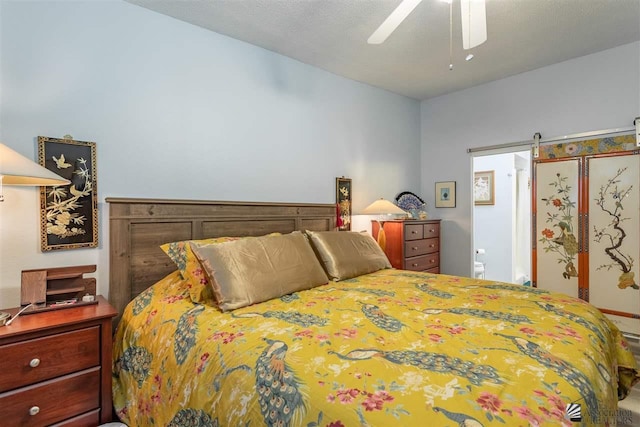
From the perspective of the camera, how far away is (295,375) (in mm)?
1086

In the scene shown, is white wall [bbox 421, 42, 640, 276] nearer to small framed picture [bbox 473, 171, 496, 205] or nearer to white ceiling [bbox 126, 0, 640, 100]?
white ceiling [bbox 126, 0, 640, 100]

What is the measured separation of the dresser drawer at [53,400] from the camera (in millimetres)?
1500

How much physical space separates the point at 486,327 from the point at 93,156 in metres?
2.41

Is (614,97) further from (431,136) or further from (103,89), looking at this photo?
(103,89)

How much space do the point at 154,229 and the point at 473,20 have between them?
235 centimetres

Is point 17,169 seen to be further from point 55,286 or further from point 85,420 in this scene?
point 85,420

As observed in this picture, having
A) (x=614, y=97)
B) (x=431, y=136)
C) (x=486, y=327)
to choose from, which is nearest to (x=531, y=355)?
(x=486, y=327)

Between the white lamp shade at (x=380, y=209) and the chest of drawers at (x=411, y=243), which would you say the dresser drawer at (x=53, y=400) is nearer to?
the white lamp shade at (x=380, y=209)

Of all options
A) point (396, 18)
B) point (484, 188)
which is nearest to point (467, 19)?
point (396, 18)

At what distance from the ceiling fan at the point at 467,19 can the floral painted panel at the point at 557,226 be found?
2262mm

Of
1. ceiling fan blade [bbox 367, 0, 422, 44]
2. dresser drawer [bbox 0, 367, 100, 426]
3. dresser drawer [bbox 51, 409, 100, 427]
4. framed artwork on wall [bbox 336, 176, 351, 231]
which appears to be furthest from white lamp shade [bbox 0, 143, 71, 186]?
framed artwork on wall [bbox 336, 176, 351, 231]

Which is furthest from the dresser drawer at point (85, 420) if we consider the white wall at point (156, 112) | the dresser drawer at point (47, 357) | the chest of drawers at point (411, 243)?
the chest of drawers at point (411, 243)

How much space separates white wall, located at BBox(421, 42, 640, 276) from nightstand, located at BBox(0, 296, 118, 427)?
389 centimetres

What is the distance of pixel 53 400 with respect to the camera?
1608 mm
